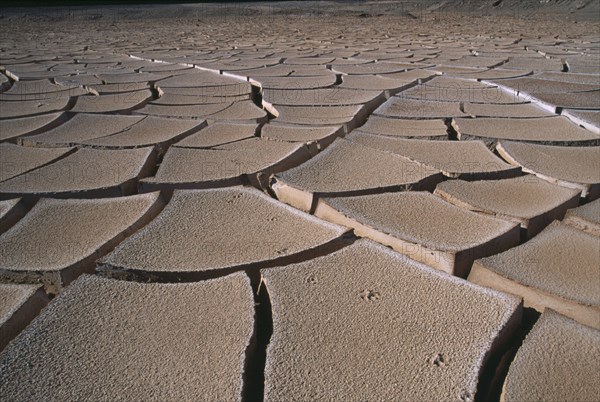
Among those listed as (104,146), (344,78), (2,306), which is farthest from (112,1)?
(2,306)

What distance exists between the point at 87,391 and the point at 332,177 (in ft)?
2.54

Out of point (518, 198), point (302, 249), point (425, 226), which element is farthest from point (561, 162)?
point (302, 249)

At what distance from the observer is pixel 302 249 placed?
927mm

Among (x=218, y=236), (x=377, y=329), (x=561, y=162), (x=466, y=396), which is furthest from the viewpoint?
(x=561, y=162)

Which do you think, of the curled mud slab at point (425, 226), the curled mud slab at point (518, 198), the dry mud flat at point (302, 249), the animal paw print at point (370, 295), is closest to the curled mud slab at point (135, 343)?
the dry mud flat at point (302, 249)

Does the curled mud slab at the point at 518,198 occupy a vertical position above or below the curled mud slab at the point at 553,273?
above

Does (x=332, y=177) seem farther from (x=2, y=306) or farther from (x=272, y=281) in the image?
(x=2, y=306)

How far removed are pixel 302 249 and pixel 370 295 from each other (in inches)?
6.8

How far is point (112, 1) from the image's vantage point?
1405 centimetres

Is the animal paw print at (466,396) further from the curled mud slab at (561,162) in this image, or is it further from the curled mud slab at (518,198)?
the curled mud slab at (561,162)

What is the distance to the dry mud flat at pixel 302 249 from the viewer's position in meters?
0.67

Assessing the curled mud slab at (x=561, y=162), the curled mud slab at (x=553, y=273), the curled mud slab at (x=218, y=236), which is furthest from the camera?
the curled mud slab at (x=561, y=162)

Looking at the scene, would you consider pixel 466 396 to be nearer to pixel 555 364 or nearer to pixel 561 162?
pixel 555 364

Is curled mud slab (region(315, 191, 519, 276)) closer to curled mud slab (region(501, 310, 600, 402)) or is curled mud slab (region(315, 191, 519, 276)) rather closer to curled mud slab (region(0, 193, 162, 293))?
curled mud slab (region(501, 310, 600, 402))
